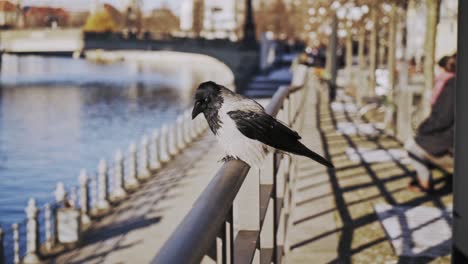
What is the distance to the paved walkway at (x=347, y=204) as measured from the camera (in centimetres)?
636

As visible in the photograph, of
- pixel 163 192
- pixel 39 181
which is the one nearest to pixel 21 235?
pixel 163 192

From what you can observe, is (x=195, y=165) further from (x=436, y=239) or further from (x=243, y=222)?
(x=243, y=222)

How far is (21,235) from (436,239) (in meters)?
14.8

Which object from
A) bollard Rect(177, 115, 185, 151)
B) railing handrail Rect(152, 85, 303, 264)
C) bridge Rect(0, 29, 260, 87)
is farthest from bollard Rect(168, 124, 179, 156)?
bridge Rect(0, 29, 260, 87)

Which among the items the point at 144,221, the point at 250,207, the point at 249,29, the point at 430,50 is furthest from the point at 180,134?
the point at 249,29

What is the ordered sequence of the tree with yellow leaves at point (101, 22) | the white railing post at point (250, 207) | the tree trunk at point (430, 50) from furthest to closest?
1. the tree with yellow leaves at point (101, 22)
2. the tree trunk at point (430, 50)
3. the white railing post at point (250, 207)

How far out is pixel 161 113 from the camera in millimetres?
53156

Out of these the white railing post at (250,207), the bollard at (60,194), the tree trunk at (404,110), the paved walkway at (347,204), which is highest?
the white railing post at (250,207)

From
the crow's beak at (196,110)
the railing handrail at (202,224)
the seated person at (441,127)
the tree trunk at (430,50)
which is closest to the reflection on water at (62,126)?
the tree trunk at (430,50)

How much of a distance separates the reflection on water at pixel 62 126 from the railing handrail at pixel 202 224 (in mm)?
21332

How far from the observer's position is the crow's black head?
3.08 metres

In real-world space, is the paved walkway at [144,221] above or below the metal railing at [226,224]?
below

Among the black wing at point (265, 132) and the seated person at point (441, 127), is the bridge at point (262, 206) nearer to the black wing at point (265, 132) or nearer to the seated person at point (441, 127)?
the black wing at point (265, 132)

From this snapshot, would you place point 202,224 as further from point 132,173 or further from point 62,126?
point 62,126
